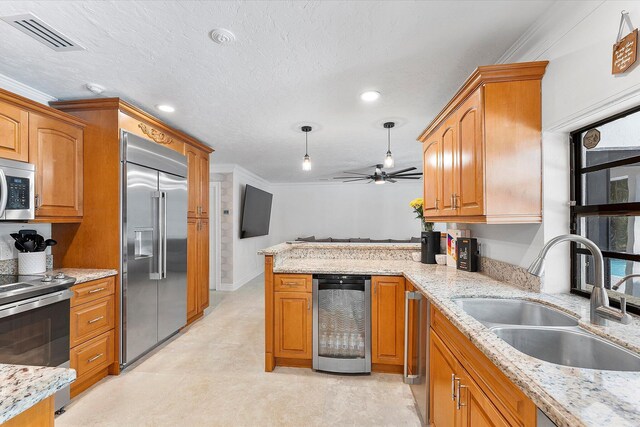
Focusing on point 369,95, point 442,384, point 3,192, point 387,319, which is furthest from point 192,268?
point 442,384

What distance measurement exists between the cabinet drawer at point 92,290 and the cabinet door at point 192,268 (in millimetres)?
1154

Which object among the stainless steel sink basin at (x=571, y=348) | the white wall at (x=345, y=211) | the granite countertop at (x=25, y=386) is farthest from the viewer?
the white wall at (x=345, y=211)

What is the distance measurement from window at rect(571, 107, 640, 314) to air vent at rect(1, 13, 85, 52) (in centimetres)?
304

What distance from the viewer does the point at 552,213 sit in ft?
5.64

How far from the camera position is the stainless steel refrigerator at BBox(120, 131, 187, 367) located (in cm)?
263

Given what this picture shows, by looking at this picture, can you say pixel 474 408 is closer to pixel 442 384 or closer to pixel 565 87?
pixel 442 384

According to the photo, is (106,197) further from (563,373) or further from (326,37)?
(563,373)

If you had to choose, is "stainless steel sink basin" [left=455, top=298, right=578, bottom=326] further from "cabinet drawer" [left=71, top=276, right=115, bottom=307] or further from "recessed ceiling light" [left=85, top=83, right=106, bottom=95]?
"recessed ceiling light" [left=85, top=83, right=106, bottom=95]

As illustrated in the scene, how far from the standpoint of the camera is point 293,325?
2643 mm

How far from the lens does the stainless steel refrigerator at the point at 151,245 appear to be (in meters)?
2.63

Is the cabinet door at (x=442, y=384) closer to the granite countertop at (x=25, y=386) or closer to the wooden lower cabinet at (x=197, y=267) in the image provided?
the granite countertop at (x=25, y=386)

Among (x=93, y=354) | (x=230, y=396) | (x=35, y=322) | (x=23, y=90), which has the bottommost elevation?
(x=230, y=396)

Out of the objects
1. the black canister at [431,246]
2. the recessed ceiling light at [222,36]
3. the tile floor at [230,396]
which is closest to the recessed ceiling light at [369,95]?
the recessed ceiling light at [222,36]

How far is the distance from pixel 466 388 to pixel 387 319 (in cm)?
129
